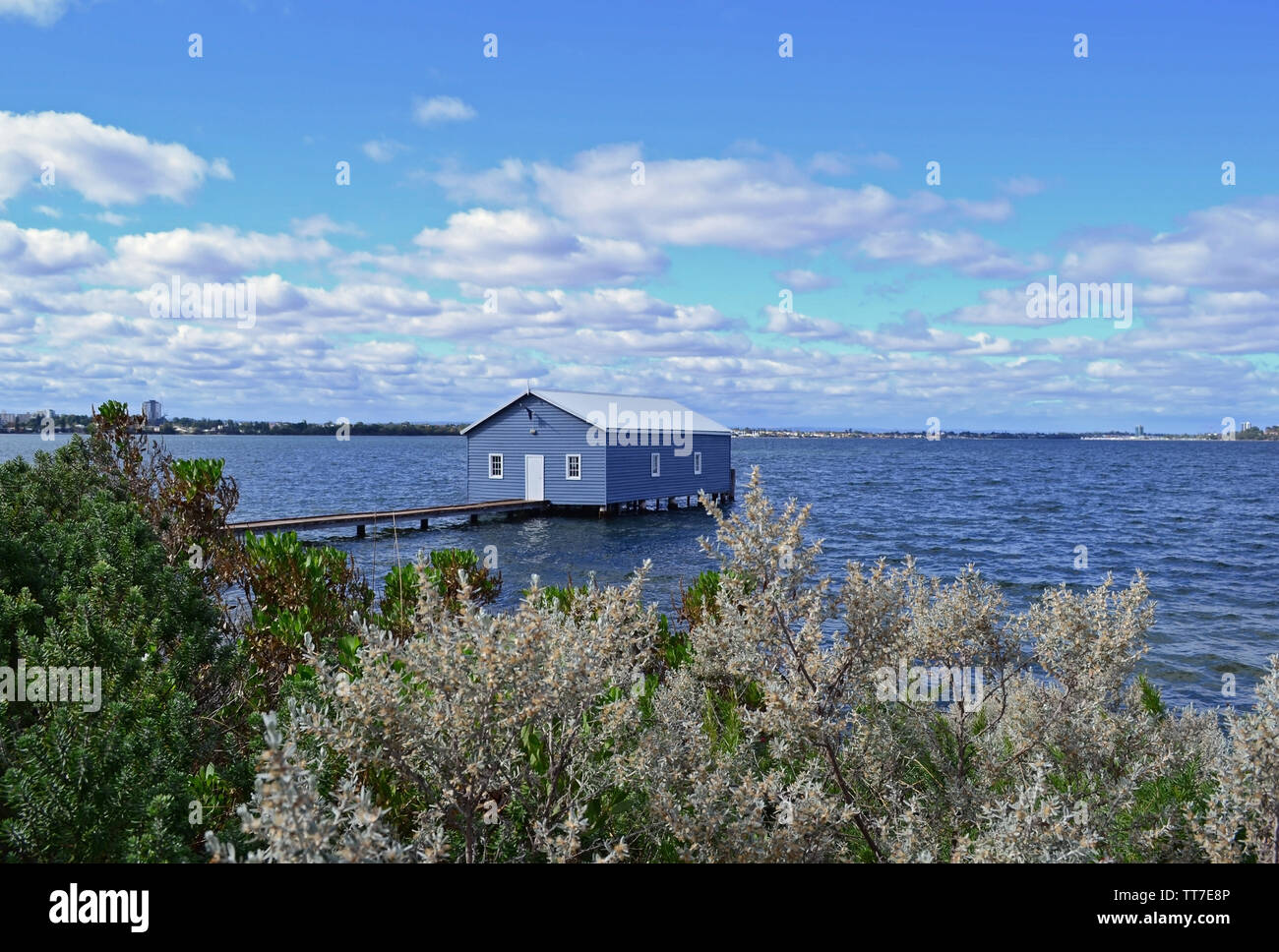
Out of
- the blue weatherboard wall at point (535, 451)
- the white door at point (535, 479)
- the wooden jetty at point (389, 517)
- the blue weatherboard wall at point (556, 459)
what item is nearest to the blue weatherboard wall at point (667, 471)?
the blue weatherboard wall at point (556, 459)

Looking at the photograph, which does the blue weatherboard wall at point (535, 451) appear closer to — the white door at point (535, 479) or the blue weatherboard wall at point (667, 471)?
the white door at point (535, 479)

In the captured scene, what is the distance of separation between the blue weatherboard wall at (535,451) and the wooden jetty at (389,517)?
3.83 feet

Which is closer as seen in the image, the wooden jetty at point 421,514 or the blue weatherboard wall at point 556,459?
the wooden jetty at point 421,514

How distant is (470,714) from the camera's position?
10.3 ft

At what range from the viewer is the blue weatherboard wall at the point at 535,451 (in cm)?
3791

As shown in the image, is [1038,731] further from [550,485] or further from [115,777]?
[550,485]

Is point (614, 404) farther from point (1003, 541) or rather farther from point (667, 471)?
point (1003, 541)

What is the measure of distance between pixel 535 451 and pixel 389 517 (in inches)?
342

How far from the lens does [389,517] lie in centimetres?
3269

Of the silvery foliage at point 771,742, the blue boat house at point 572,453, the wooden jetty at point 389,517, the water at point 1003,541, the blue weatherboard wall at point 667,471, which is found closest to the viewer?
the silvery foliage at point 771,742
